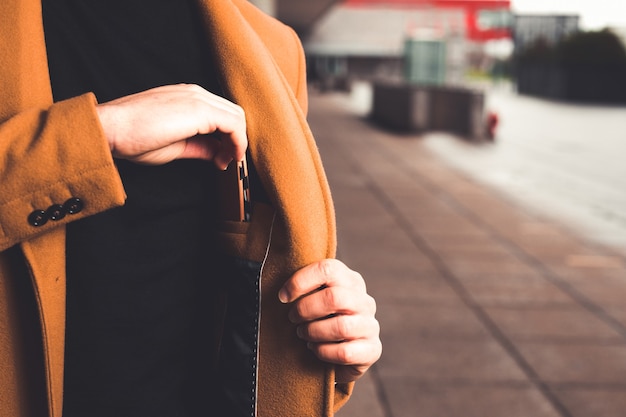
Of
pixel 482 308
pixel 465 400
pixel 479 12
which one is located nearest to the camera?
pixel 465 400

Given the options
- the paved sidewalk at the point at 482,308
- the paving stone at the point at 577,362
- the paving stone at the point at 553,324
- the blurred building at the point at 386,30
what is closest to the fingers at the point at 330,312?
the paved sidewalk at the point at 482,308

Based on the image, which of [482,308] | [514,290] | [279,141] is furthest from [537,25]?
[279,141]

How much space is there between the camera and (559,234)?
21.0 ft

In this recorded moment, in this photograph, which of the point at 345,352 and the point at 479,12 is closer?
the point at 345,352

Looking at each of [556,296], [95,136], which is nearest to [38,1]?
[95,136]

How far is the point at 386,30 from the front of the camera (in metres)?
54.3

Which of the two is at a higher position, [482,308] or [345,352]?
[345,352]

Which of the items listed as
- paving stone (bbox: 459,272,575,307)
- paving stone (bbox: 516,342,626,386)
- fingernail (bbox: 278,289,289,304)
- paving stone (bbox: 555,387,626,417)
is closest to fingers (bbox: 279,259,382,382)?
fingernail (bbox: 278,289,289,304)

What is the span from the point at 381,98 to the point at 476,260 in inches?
525

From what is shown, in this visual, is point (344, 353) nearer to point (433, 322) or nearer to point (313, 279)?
point (313, 279)

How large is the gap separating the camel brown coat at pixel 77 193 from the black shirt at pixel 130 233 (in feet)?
0.16

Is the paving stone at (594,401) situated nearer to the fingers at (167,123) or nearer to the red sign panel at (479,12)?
the fingers at (167,123)

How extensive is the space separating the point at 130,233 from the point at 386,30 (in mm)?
55505

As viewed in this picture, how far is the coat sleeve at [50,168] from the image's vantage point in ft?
2.68
